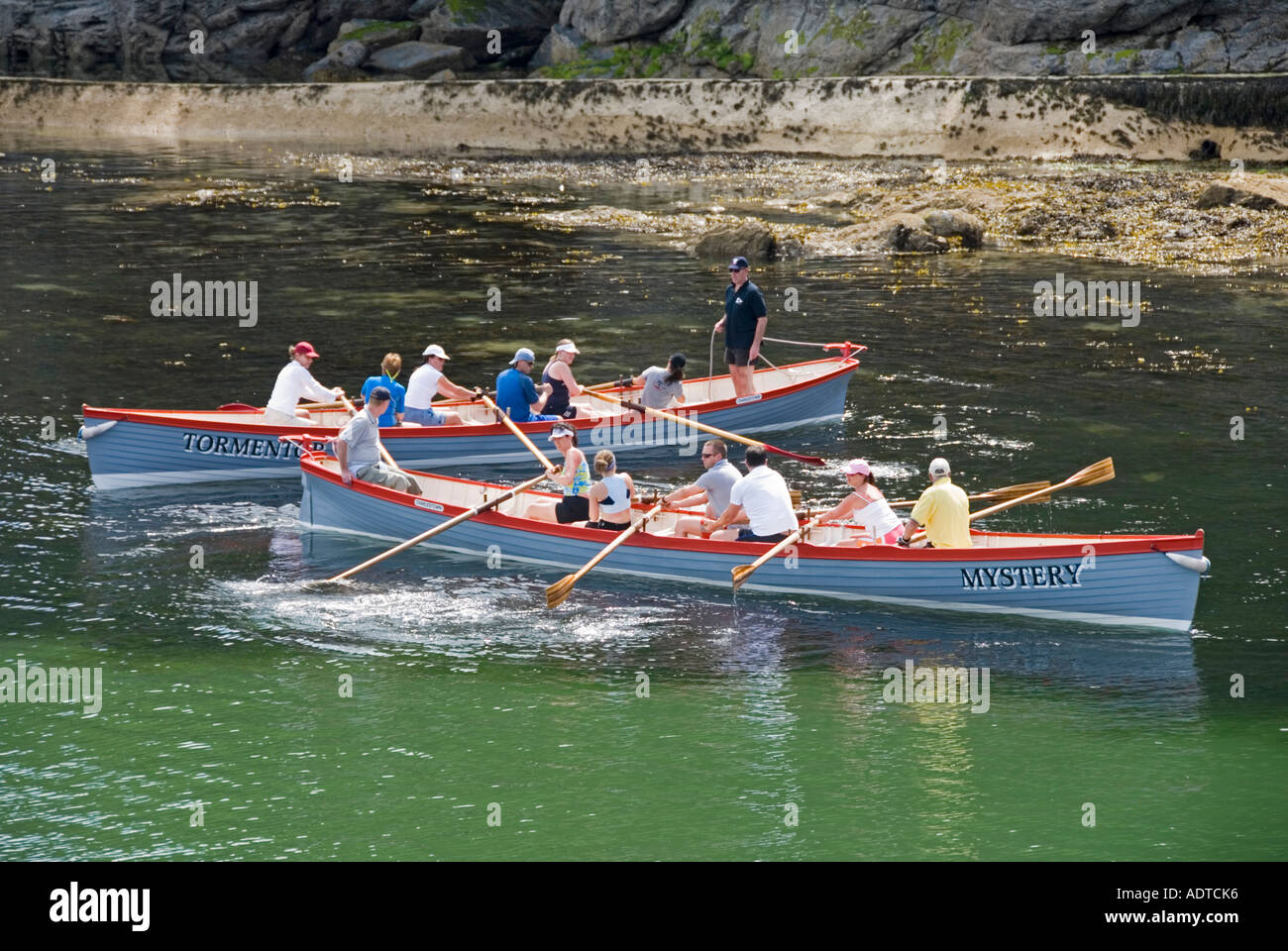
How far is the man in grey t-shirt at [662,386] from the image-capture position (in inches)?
950

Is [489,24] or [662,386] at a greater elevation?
[489,24]

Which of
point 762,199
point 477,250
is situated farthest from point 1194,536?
point 762,199

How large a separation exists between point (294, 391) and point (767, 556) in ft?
27.3

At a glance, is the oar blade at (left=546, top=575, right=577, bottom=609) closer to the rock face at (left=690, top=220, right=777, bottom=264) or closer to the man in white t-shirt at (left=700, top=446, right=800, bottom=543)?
the man in white t-shirt at (left=700, top=446, right=800, bottom=543)

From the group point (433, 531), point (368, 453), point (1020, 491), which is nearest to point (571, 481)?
point (433, 531)

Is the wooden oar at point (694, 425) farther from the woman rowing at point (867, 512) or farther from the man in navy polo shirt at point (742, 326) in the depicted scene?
the woman rowing at point (867, 512)

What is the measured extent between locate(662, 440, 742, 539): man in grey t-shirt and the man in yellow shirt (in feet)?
7.28
